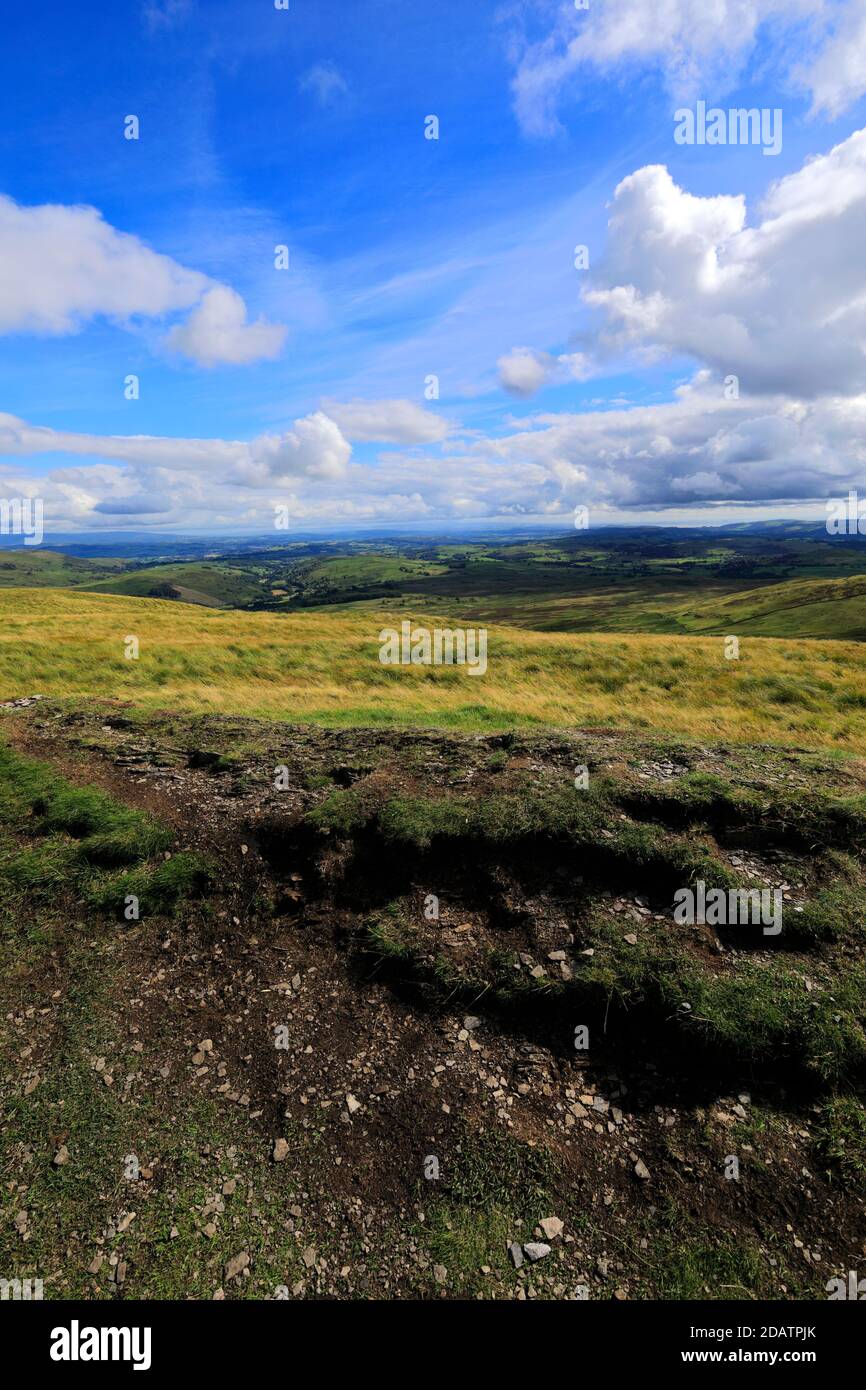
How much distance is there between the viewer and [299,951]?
10.1 meters

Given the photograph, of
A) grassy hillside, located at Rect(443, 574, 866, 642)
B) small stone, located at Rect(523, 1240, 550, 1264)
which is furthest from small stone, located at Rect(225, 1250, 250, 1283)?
grassy hillside, located at Rect(443, 574, 866, 642)

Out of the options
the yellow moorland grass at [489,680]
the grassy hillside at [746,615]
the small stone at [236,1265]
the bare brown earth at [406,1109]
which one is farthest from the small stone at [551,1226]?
the grassy hillside at [746,615]

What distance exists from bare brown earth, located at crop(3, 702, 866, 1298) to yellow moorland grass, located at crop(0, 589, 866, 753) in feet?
39.8

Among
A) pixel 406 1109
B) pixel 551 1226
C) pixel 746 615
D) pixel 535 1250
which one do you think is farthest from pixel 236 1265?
pixel 746 615

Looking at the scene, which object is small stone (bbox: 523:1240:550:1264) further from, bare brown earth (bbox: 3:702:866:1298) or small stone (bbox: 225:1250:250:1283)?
small stone (bbox: 225:1250:250:1283)

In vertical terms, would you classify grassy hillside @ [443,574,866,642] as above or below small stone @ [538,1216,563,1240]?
above

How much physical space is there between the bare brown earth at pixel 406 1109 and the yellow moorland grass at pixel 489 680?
1213 cm

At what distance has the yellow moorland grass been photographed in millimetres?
24875

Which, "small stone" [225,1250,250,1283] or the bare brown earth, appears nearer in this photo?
"small stone" [225,1250,250,1283]

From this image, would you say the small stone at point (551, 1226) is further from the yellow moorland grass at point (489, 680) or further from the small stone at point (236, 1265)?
the yellow moorland grass at point (489, 680)

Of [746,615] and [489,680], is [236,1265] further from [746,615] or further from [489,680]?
[746,615]

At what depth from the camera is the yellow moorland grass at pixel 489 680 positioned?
24875 millimetres
